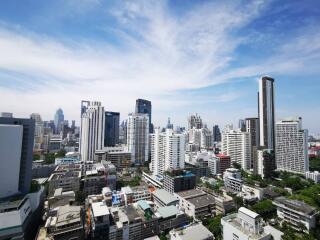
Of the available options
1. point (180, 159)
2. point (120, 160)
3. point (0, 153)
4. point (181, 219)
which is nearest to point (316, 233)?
point (181, 219)

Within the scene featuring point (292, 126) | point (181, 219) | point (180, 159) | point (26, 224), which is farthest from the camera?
point (292, 126)

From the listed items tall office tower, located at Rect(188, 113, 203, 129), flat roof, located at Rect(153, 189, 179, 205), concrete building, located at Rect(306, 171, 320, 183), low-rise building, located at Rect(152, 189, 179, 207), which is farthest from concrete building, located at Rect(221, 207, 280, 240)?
tall office tower, located at Rect(188, 113, 203, 129)

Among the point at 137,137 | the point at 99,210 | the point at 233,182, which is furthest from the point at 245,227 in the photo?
the point at 137,137

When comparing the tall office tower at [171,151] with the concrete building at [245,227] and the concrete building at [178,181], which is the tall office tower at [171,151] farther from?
the concrete building at [245,227]

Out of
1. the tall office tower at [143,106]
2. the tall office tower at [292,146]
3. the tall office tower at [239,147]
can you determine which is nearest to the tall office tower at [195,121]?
the tall office tower at [143,106]

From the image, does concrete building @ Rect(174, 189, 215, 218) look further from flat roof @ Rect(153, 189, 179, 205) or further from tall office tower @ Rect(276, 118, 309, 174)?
tall office tower @ Rect(276, 118, 309, 174)

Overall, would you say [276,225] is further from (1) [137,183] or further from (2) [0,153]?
(2) [0,153]

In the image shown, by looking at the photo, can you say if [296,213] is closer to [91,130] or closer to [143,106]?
[91,130]
